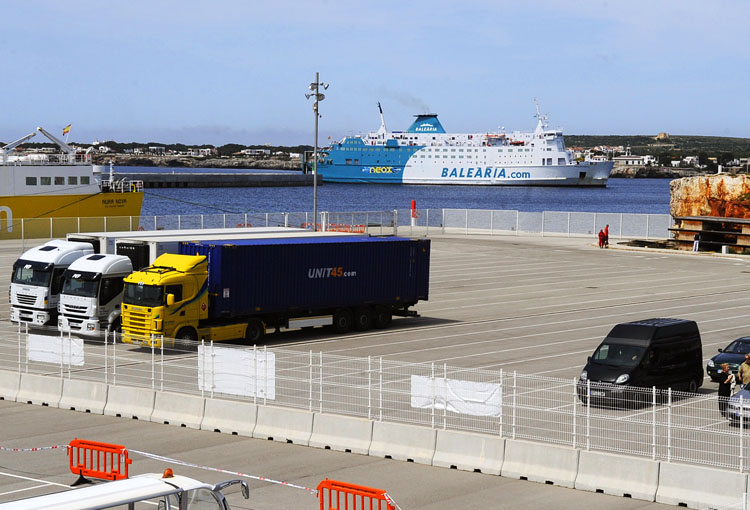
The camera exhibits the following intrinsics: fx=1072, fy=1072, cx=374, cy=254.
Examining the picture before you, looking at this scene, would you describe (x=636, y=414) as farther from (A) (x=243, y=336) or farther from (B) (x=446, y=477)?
(A) (x=243, y=336)

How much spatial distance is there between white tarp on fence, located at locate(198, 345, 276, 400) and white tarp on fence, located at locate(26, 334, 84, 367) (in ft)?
11.8

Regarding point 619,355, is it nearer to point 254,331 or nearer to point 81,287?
point 254,331

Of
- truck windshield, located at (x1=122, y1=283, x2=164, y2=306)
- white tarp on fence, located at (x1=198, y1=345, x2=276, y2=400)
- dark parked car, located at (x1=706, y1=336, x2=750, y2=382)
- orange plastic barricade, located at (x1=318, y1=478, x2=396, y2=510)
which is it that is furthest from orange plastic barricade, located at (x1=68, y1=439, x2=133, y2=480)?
dark parked car, located at (x1=706, y1=336, x2=750, y2=382)

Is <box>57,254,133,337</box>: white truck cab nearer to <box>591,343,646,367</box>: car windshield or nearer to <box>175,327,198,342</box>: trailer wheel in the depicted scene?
<box>175,327,198,342</box>: trailer wheel

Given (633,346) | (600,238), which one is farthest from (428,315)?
(600,238)

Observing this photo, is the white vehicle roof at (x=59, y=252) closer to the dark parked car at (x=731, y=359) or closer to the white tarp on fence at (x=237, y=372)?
the white tarp on fence at (x=237, y=372)

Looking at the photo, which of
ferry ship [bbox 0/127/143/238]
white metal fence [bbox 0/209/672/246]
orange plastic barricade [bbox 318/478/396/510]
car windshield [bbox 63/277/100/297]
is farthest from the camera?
ferry ship [bbox 0/127/143/238]

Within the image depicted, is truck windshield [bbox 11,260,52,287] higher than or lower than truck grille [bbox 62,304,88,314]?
higher

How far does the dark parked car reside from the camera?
24.8 metres

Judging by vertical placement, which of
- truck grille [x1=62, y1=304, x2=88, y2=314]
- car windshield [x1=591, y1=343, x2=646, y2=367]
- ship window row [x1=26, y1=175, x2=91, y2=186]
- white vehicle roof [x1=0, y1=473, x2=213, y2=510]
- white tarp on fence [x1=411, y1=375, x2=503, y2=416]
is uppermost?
ship window row [x1=26, y1=175, x2=91, y2=186]

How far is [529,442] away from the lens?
17.0 m

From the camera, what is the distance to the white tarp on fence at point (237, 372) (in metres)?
19.9

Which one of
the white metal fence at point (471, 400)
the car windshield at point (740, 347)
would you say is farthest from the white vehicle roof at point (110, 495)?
the car windshield at point (740, 347)

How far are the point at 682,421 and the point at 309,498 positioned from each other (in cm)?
636
